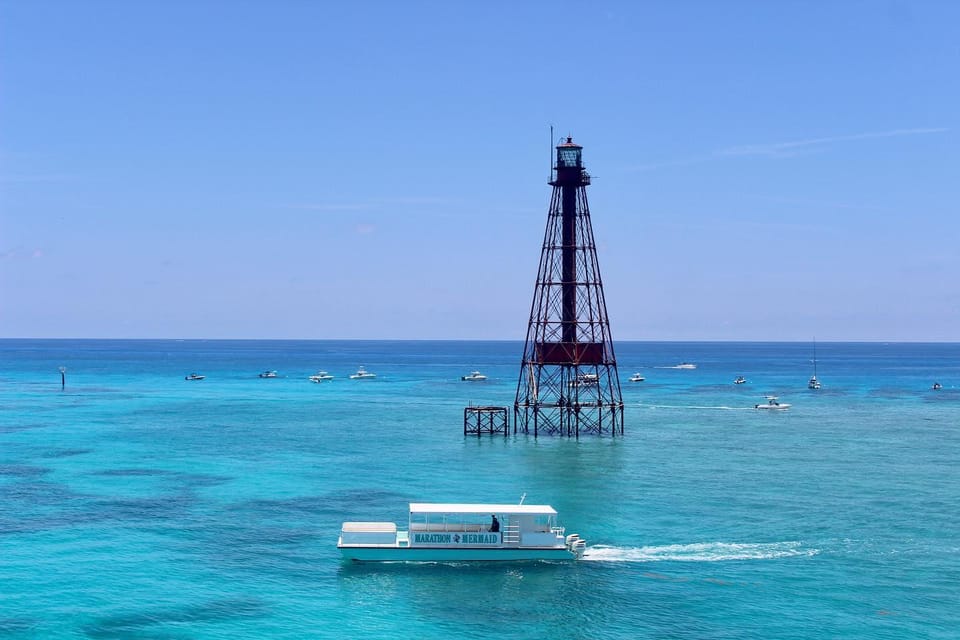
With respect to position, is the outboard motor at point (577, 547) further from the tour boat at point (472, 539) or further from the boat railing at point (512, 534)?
the boat railing at point (512, 534)

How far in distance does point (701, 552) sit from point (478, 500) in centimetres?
1757

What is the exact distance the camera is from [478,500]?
6303cm

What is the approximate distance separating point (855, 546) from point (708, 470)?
2603 cm

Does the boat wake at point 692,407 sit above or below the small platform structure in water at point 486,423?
below

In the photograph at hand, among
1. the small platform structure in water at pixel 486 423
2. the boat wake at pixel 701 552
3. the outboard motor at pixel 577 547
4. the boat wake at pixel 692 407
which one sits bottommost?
the boat wake at pixel 701 552

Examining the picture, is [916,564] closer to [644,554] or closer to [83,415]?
[644,554]

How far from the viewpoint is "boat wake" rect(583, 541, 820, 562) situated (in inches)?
1939

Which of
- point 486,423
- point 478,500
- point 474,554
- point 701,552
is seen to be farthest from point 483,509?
point 486,423

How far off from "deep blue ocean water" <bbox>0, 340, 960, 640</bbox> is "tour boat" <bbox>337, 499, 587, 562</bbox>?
3.29ft

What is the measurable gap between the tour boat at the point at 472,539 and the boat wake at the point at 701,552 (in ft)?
5.03

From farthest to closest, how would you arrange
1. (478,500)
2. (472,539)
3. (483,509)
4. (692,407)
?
1. (692,407)
2. (478,500)
3. (483,509)
4. (472,539)

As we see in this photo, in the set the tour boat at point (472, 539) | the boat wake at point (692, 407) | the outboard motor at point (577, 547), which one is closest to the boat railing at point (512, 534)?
the tour boat at point (472, 539)

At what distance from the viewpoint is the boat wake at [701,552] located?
4925cm

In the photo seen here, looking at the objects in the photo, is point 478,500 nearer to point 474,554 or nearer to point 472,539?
point 472,539
